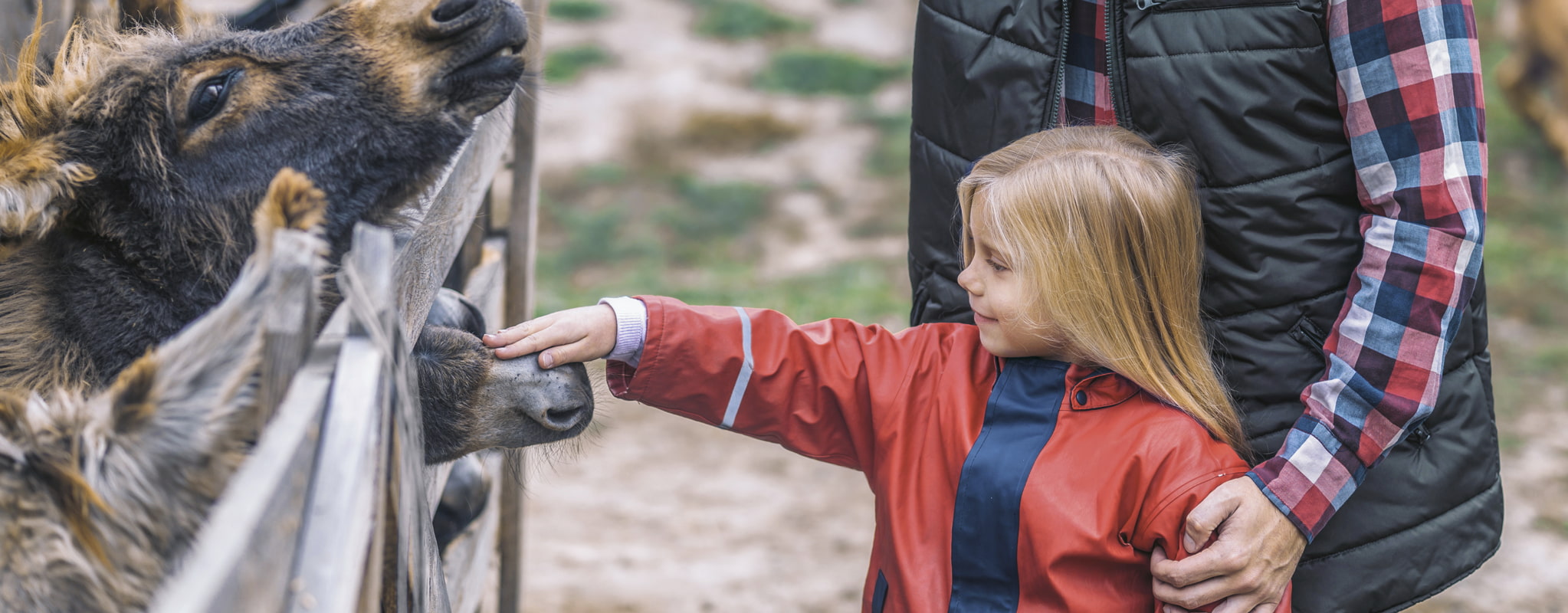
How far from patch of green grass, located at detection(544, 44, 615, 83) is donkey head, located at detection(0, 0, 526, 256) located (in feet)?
24.2

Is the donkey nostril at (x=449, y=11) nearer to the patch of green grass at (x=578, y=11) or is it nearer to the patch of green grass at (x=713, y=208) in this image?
the patch of green grass at (x=713, y=208)

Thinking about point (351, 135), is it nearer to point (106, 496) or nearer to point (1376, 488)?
point (106, 496)

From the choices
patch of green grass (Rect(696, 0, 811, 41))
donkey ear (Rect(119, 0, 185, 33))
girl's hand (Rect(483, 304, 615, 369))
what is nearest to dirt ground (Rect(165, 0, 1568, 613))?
girl's hand (Rect(483, 304, 615, 369))

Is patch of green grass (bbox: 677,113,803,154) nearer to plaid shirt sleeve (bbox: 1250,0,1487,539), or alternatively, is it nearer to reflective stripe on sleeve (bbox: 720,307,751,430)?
reflective stripe on sleeve (bbox: 720,307,751,430)

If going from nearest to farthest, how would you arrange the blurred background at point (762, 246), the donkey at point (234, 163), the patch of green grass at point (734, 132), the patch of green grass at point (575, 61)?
the donkey at point (234, 163), the blurred background at point (762, 246), the patch of green grass at point (734, 132), the patch of green grass at point (575, 61)

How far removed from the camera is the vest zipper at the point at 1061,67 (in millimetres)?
1630

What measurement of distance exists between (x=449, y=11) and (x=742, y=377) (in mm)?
682

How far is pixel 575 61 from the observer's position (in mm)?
9008

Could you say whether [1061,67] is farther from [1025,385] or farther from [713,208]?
[713,208]

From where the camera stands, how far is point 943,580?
60.6 inches

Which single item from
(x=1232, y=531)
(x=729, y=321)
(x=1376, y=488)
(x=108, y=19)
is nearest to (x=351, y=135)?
(x=729, y=321)

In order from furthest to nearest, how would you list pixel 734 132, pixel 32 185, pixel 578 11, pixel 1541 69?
pixel 578 11
pixel 734 132
pixel 1541 69
pixel 32 185

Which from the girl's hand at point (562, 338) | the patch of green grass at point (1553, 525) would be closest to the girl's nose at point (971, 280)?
the girl's hand at point (562, 338)

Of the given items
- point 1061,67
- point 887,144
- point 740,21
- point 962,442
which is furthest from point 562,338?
point 740,21
